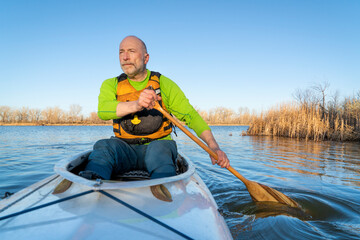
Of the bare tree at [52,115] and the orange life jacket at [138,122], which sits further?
the bare tree at [52,115]

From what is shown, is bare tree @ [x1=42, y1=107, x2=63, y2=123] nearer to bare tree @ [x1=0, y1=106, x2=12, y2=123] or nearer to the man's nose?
bare tree @ [x1=0, y1=106, x2=12, y2=123]

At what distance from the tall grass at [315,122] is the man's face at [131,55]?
12310 mm

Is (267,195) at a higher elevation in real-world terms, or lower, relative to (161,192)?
lower

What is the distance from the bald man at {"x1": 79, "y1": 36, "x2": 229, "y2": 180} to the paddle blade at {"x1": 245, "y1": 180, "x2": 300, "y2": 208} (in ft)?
3.94

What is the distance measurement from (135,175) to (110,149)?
0.49 m

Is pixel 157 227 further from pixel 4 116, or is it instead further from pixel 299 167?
pixel 4 116

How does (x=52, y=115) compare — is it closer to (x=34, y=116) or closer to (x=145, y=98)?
(x=34, y=116)

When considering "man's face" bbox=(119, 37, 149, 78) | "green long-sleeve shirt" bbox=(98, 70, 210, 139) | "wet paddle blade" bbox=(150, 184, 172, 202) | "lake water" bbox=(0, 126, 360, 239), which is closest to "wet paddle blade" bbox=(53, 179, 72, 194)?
"wet paddle blade" bbox=(150, 184, 172, 202)

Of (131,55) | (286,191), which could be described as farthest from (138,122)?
(286,191)

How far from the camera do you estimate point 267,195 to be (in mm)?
3227

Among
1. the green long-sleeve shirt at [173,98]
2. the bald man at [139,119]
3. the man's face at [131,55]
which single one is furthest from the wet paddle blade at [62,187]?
the man's face at [131,55]

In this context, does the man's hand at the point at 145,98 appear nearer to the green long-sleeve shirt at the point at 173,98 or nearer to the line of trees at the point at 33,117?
the green long-sleeve shirt at the point at 173,98

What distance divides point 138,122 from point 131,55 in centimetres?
69

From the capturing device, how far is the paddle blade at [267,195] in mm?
3162
